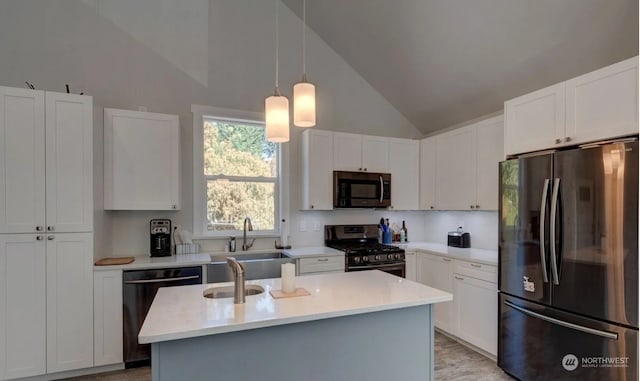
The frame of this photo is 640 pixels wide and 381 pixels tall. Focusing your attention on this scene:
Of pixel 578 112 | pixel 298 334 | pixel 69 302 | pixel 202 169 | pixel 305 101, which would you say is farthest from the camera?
pixel 202 169

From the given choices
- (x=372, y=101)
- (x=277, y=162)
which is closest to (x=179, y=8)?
(x=277, y=162)

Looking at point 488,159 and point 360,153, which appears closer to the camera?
point 488,159

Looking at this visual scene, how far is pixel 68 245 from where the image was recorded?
2.68 m

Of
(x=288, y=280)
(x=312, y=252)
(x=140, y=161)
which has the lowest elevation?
(x=312, y=252)

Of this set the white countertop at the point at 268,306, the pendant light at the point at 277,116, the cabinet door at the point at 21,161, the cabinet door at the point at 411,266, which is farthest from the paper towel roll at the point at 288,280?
the cabinet door at the point at 411,266

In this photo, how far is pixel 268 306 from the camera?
172cm

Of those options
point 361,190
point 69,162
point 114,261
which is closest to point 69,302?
point 114,261

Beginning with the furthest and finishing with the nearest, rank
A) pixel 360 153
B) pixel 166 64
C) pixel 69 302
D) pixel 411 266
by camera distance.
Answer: pixel 360 153 → pixel 411 266 → pixel 166 64 → pixel 69 302

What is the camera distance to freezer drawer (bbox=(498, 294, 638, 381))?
1956mm

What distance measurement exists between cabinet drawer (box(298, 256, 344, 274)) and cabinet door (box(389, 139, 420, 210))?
42.9 inches

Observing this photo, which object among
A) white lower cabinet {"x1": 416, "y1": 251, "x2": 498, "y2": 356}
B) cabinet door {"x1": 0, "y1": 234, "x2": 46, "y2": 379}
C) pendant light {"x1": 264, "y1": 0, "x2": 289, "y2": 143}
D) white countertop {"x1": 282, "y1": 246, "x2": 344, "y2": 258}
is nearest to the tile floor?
white lower cabinet {"x1": 416, "y1": 251, "x2": 498, "y2": 356}

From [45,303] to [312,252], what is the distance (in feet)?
7.69

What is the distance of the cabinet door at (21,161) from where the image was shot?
254 centimetres

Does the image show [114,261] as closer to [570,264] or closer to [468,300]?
[468,300]
